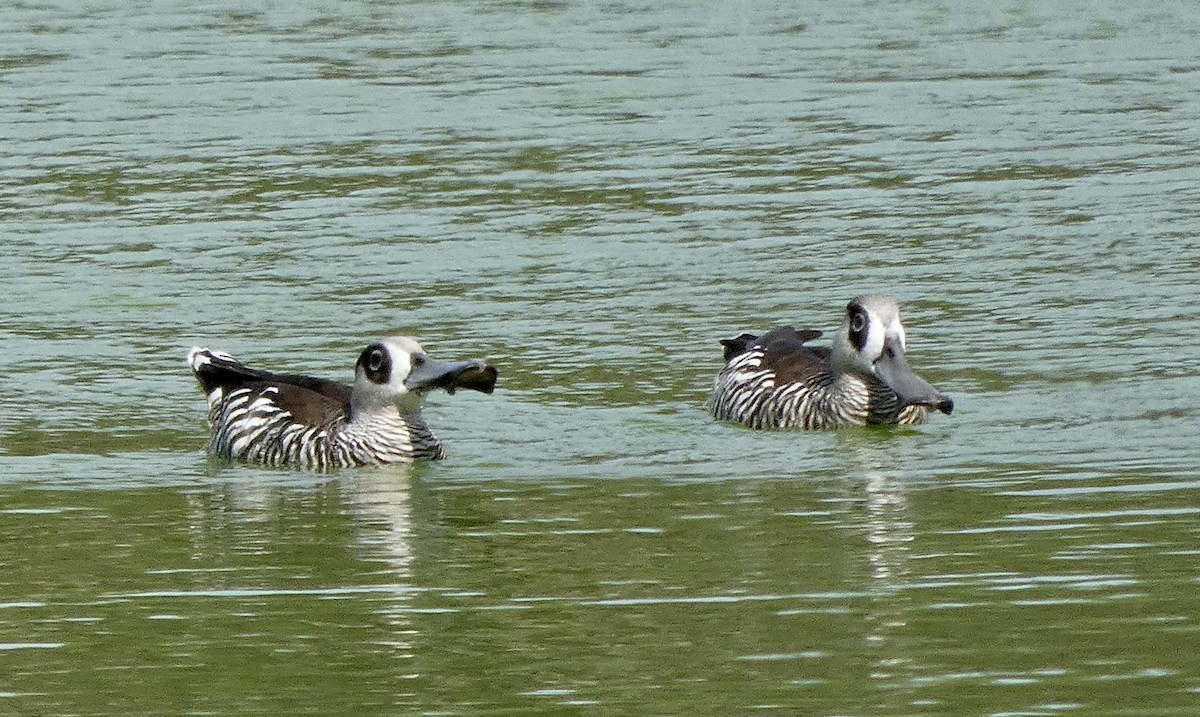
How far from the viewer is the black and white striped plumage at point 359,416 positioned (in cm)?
1445

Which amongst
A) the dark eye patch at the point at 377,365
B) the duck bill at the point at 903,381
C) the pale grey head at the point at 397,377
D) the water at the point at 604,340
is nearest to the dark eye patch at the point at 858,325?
the duck bill at the point at 903,381

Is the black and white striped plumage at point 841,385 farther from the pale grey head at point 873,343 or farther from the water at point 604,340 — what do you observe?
the water at point 604,340

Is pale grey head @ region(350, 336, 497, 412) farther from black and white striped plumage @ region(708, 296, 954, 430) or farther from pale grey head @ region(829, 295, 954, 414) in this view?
pale grey head @ region(829, 295, 954, 414)

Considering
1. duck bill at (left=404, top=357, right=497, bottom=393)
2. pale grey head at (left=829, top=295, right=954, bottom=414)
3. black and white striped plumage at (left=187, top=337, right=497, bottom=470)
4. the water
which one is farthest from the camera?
pale grey head at (left=829, top=295, right=954, bottom=414)

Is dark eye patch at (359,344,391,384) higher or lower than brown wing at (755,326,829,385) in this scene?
higher

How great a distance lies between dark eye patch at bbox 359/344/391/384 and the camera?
14516mm

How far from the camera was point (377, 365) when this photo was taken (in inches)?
572

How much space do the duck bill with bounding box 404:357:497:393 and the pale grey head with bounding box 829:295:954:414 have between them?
2.40 m

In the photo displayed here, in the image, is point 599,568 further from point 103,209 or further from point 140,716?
point 103,209

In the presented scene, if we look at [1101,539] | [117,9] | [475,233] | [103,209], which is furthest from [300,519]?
[117,9]

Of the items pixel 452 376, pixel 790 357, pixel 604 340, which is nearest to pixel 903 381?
pixel 790 357

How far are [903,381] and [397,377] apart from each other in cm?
290

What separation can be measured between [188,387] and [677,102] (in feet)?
38.9

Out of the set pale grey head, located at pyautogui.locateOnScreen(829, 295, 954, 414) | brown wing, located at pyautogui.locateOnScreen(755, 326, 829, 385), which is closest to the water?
pale grey head, located at pyautogui.locateOnScreen(829, 295, 954, 414)
